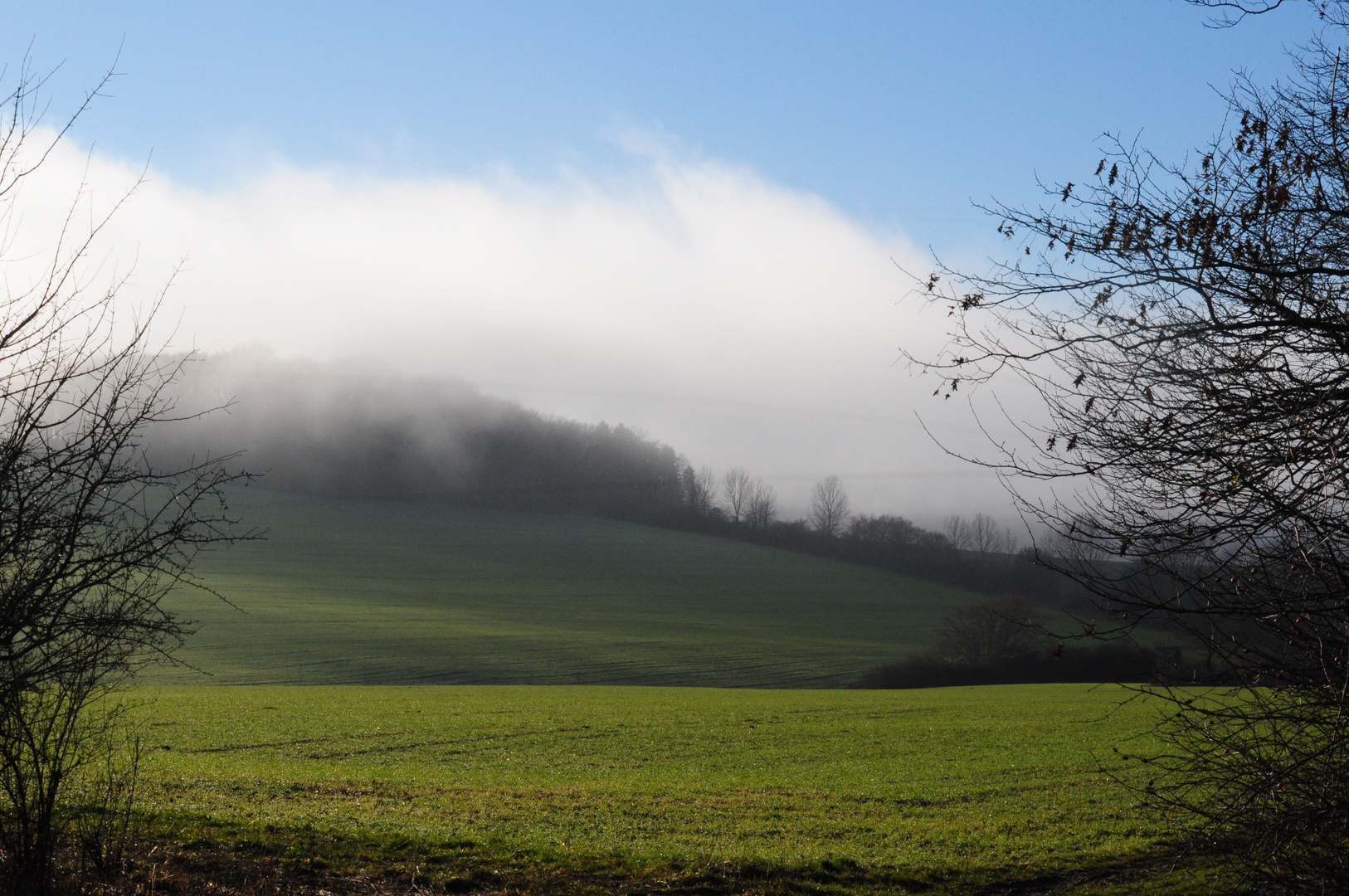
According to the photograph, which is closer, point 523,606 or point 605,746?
point 605,746

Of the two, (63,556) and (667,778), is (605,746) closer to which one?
(667,778)

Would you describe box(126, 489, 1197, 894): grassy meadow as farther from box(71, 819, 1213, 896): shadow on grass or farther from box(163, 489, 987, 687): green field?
box(163, 489, 987, 687): green field

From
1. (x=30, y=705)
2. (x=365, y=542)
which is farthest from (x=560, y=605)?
(x=30, y=705)

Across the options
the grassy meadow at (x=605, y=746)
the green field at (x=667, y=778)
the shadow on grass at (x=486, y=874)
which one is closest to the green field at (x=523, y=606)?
the grassy meadow at (x=605, y=746)

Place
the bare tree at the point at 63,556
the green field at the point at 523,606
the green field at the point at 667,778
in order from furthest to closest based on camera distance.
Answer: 1. the green field at the point at 523,606
2. the green field at the point at 667,778
3. the bare tree at the point at 63,556

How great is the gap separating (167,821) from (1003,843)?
1026 cm

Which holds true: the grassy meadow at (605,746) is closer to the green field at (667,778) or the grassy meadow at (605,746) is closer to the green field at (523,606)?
the green field at (667,778)

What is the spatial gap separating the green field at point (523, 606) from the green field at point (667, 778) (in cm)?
710

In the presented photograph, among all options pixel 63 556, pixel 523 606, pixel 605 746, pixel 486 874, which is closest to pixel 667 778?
pixel 605 746

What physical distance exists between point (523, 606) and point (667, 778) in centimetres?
4661

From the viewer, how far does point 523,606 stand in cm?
6512

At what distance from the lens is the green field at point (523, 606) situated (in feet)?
150

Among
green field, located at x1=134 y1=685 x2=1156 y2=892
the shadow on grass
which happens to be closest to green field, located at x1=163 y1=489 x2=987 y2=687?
green field, located at x1=134 y1=685 x2=1156 y2=892

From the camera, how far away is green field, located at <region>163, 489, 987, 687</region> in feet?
150
